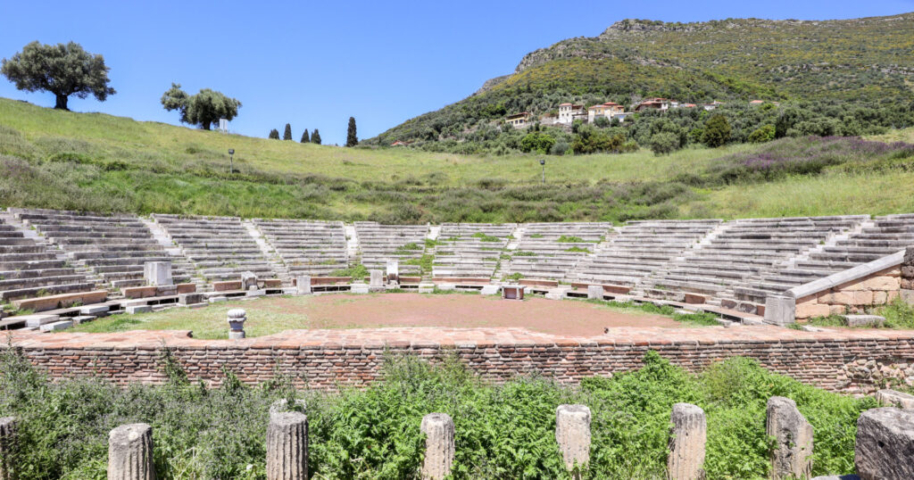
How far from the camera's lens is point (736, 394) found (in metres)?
5.84

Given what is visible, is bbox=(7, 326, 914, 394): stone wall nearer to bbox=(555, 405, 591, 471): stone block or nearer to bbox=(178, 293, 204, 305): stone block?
bbox=(555, 405, 591, 471): stone block

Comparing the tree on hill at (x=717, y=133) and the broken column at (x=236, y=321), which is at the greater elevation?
the tree on hill at (x=717, y=133)

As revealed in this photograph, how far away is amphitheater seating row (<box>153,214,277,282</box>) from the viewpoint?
16578 millimetres

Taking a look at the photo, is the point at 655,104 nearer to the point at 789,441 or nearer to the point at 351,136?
the point at 351,136

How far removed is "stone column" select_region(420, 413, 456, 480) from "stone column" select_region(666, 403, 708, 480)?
6.98 feet

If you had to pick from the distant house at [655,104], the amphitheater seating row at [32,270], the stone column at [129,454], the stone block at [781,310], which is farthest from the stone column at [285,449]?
the distant house at [655,104]

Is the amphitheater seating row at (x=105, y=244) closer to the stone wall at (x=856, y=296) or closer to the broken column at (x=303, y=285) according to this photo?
the broken column at (x=303, y=285)

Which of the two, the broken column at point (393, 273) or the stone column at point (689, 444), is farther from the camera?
the broken column at point (393, 273)

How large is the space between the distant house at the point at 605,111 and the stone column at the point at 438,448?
6974 cm

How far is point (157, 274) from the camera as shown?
13758 millimetres

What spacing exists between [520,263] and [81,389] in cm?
1597

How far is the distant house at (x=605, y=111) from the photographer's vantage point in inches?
2675

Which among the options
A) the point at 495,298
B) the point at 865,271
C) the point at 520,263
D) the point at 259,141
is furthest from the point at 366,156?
the point at 865,271

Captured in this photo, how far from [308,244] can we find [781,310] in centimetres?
1798
